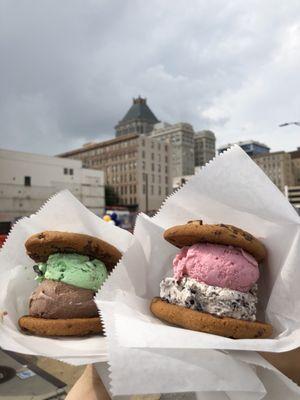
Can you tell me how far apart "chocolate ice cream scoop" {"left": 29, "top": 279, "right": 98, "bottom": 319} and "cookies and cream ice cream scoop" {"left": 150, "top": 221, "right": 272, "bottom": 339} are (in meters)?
0.41

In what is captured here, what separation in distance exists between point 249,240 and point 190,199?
0.42m

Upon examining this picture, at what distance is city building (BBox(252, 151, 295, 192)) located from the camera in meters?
119

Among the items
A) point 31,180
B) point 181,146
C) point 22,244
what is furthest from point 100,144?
point 22,244

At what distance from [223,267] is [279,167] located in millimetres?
124984

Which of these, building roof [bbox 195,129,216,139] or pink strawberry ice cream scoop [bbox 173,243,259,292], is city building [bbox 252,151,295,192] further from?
pink strawberry ice cream scoop [bbox 173,243,259,292]

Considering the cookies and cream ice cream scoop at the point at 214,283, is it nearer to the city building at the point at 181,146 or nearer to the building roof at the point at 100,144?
the building roof at the point at 100,144

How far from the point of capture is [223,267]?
73.9 inches

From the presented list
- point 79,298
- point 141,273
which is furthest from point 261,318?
point 79,298

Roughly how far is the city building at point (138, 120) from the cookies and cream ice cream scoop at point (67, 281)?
17266cm

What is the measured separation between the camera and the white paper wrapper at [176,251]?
1.59 m

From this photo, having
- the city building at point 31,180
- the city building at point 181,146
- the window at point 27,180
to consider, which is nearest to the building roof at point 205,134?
the city building at point 181,146

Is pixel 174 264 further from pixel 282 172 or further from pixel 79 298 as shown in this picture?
pixel 282 172

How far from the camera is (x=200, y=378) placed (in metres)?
1.53

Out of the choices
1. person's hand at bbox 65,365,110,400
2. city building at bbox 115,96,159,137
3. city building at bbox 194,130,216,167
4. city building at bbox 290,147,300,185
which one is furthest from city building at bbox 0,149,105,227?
city building at bbox 115,96,159,137
